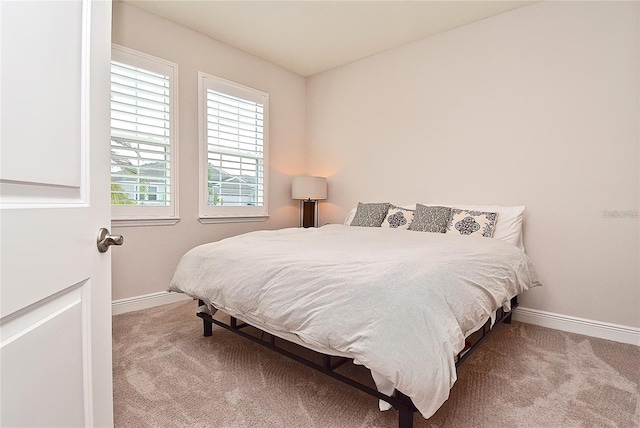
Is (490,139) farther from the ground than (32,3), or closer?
farther from the ground

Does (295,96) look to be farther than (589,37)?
Yes

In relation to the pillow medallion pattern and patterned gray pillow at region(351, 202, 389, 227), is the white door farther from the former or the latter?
patterned gray pillow at region(351, 202, 389, 227)

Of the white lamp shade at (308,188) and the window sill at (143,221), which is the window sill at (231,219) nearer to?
the window sill at (143,221)

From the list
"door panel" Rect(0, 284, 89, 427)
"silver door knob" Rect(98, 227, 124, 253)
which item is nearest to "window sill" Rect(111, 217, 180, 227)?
"silver door knob" Rect(98, 227, 124, 253)

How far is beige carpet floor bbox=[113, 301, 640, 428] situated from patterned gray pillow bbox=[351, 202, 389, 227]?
55.6 inches

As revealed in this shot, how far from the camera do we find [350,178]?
414 centimetres

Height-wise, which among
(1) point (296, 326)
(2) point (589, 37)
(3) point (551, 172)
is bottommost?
(1) point (296, 326)

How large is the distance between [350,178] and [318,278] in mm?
2758

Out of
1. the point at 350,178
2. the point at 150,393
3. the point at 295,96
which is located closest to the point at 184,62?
the point at 295,96

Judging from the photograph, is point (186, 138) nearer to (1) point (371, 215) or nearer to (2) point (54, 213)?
(1) point (371, 215)

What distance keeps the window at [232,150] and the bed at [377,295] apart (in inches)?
57.0

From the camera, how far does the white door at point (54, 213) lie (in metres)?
0.52

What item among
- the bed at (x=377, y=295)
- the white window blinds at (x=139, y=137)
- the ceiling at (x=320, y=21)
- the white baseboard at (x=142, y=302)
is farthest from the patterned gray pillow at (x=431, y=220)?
the white window blinds at (x=139, y=137)

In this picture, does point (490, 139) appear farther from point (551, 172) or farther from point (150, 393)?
point (150, 393)
